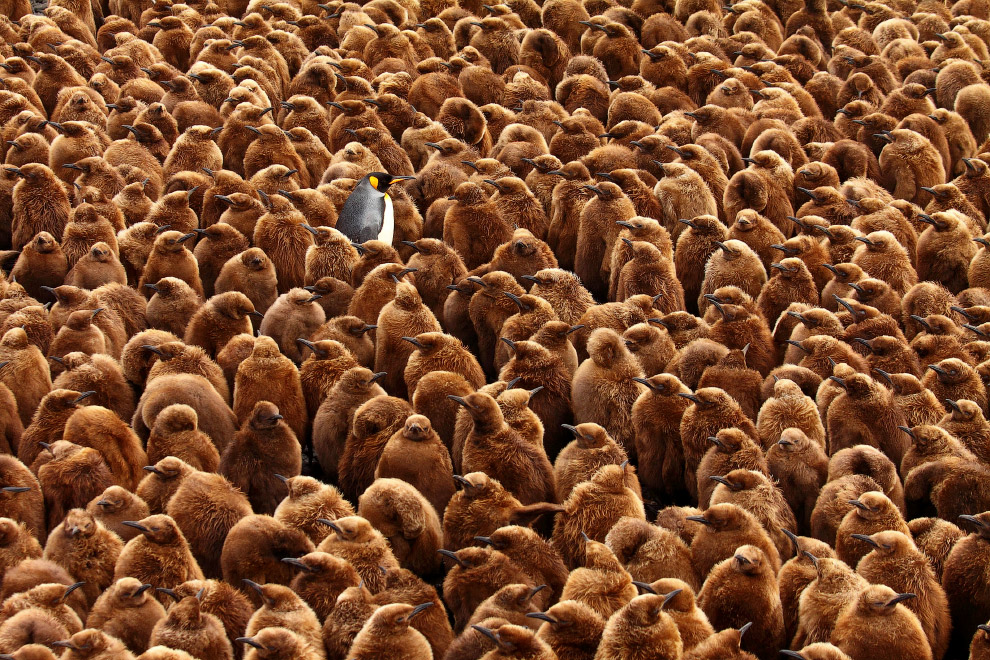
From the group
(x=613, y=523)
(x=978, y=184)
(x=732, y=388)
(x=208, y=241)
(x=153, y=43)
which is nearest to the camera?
(x=613, y=523)

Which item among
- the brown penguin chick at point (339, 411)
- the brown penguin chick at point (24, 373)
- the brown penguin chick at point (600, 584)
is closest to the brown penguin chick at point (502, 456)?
the brown penguin chick at point (339, 411)

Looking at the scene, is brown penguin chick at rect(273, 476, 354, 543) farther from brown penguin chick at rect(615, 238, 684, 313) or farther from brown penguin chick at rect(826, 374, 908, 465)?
brown penguin chick at rect(615, 238, 684, 313)

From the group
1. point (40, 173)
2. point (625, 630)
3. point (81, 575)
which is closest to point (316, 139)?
point (40, 173)

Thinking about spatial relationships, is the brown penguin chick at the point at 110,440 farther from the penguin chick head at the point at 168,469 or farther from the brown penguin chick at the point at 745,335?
the brown penguin chick at the point at 745,335

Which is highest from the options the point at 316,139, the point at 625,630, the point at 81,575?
the point at 316,139

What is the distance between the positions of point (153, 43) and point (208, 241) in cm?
473

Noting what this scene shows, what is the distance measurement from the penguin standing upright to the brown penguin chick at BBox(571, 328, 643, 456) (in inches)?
86.0

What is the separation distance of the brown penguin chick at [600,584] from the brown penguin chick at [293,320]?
2890 mm

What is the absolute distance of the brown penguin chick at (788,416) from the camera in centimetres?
597

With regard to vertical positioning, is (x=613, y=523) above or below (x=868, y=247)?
below

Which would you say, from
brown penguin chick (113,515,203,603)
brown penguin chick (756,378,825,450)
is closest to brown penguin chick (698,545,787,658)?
brown penguin chick (756,378,825,450)

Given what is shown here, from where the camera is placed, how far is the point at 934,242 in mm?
8133

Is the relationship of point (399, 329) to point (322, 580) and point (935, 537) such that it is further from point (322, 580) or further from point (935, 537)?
point (935, 537)

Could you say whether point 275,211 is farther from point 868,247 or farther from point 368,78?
point 868,247
